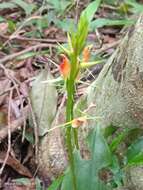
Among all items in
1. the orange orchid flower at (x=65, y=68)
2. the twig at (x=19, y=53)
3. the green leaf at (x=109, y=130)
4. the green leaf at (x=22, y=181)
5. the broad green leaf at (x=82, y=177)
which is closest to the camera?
the orange orchid flower at (x=65, y=68)

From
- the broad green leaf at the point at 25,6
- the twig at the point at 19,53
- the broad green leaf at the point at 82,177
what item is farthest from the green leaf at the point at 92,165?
the broad green leaf at the point at 25,6

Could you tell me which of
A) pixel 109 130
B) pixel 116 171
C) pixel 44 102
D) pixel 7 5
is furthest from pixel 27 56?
pixel 116 171

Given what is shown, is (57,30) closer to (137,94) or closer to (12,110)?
(12,110)

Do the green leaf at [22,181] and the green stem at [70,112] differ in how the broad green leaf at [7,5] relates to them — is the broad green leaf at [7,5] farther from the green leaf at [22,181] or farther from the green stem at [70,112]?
the green stem at [70,112]

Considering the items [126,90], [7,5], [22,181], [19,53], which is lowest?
[22,181]

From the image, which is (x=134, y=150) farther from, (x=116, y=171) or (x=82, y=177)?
(x=82, y=177)

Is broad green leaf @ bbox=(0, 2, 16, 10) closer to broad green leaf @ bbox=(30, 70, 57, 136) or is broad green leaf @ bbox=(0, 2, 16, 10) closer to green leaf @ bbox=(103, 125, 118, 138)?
broad green leaf @ bbox=(30, 70, 57, 136)

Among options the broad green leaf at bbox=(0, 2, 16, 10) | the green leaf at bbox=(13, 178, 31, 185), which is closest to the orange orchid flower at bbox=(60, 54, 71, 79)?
the green leaf at bbox=(13, 178, 31, 185)

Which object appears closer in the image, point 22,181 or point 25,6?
point 22,181
